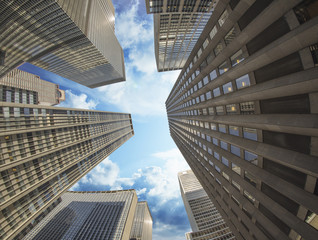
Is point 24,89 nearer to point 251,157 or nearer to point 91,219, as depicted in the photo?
point 91,219

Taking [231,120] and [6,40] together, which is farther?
[6,40]

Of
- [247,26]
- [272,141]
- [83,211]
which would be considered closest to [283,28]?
[247,26]

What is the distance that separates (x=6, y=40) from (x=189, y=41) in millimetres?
107754

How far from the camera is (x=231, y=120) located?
706 inches

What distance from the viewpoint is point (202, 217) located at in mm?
122688

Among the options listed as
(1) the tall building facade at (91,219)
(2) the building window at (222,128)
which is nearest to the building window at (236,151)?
(2) the building window at (222,128)

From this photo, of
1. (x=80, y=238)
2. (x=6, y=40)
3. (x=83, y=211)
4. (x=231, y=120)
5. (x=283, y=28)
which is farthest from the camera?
(x=83, y=211)

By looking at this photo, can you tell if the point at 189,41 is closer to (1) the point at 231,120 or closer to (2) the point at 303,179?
(1) the point at 231,120

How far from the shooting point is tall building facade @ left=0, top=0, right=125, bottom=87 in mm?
62438

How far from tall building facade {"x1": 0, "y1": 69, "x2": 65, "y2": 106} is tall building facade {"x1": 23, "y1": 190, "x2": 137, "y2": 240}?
105021 mm

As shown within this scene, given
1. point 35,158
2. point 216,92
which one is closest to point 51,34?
point 35,158

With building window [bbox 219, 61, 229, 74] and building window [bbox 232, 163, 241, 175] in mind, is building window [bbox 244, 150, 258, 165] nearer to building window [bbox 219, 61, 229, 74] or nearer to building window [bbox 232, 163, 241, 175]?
building window [bbox 232, 163, 241, 175]

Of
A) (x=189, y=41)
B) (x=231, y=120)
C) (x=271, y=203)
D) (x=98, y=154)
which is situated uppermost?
(x=189, y=41)

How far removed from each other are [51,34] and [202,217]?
582 ft
